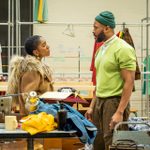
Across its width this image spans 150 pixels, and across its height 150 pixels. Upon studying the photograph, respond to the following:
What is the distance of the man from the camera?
357cm

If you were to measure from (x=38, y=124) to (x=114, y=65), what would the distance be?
102 cm

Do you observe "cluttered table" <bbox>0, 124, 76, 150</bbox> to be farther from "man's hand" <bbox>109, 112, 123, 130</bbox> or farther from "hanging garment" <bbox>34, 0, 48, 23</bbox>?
"hanging garment" <bbox>34, 0, 48, 23</bbox>

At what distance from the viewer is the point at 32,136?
2838 millimetres

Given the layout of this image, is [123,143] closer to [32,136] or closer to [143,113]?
[32,136]

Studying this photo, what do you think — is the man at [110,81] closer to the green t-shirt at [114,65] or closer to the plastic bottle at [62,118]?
the green t-shirt at [114,65]

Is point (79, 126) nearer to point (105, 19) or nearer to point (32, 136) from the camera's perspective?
point (32, 136)

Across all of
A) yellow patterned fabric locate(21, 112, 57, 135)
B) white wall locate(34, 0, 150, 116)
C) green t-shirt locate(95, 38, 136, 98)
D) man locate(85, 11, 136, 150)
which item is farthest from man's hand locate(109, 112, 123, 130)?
white wall locate(34, 0, 150, 116)

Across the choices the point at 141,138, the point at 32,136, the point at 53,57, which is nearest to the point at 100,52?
the point at 141,138

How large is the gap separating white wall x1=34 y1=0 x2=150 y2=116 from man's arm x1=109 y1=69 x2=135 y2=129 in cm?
480

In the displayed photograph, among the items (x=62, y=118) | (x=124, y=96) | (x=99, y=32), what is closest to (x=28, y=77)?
(x=99, y=32)

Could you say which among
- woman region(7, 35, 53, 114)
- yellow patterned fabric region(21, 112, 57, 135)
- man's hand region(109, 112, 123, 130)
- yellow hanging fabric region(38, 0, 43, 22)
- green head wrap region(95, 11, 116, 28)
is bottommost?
man's hand region(109, 112, 123, 130)

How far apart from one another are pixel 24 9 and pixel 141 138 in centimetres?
554

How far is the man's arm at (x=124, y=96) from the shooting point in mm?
3498

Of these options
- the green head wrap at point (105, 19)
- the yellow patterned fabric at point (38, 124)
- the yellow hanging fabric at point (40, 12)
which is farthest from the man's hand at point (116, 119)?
the yellow hanging fabric at point (40, 12)
